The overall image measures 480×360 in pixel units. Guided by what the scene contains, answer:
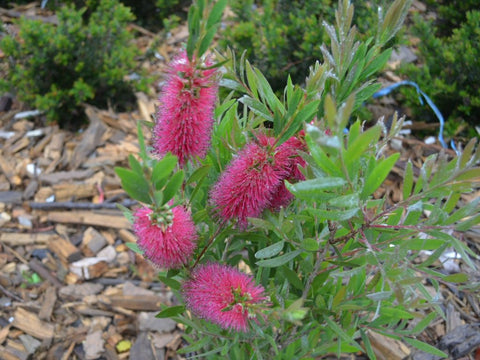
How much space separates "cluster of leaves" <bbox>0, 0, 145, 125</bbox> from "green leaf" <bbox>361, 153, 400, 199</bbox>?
2.23 metres

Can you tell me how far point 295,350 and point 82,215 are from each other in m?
1.45

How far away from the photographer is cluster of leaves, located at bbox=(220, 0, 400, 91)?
2699mm

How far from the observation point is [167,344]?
2039 millimetres

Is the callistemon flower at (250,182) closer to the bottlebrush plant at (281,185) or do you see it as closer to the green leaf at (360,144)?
the bottlebrush plant at (281,185)

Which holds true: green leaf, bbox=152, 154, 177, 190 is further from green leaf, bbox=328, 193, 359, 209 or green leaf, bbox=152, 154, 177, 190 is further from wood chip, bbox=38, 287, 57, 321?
wood chip, bbox=38, 287, 57, 321

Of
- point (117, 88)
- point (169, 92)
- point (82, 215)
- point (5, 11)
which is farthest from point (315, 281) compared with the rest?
point (5, 11)

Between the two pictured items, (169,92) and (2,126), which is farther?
(2,126)

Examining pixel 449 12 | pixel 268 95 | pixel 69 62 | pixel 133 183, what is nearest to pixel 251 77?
pixel 268 95

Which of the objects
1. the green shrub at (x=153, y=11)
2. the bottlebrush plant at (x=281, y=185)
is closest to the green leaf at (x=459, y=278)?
the bottlebrush plant at (x=281, y=185)

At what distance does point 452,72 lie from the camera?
2.75 m

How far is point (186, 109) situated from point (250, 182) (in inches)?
7.1

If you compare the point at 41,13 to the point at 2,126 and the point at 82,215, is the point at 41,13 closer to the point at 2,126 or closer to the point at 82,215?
the point at 2,126

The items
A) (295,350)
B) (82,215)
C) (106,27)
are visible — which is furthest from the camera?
(106,27)

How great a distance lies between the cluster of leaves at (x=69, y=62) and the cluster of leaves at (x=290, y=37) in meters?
0.65
